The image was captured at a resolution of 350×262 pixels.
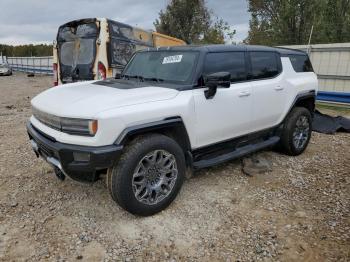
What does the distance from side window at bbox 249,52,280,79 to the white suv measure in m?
0.02

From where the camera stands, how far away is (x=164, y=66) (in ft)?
14.0

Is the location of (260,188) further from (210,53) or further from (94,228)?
(94,228)

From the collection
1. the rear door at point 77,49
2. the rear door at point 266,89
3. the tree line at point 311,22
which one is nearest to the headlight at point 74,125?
the rear door at point 266,89

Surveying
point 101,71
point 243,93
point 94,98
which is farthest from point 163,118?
point 101,71

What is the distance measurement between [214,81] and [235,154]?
3.85ft

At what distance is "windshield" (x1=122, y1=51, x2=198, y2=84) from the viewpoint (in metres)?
4.01

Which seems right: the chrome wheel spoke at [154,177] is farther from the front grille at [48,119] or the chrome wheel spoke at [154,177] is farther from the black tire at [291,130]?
the black tire at [291,130]

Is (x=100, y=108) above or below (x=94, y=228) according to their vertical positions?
above

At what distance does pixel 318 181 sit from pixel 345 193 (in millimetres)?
426

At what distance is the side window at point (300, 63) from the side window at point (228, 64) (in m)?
1.36

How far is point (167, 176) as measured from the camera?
12.0 ft

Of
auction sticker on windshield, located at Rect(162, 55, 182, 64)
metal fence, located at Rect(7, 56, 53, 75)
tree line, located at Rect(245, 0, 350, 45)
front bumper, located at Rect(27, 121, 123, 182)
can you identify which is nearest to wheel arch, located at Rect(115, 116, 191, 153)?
front bumper, located at Rect(27, 121, 123, 182)

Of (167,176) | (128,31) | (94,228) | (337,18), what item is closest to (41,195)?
(94,228)

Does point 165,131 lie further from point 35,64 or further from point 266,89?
point 35,64
